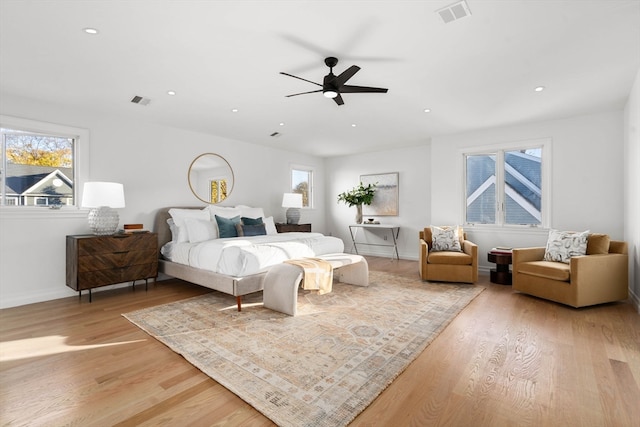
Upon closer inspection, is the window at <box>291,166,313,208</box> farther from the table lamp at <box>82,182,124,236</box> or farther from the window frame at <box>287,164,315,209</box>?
the table lamp at <box>82,182,124,236</box>

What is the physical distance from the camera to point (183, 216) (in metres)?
4.95

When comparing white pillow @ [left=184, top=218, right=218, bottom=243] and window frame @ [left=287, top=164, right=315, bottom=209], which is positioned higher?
window frame @ [left=287, top=164, right=315, bottom=209]

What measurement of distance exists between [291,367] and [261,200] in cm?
484

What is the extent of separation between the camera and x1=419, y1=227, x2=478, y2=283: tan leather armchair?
458 centimetres

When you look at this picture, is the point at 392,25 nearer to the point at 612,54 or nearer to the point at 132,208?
the point at 612,54

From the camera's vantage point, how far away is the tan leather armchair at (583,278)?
138 inches

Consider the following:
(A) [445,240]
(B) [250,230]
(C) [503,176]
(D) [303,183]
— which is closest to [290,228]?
(B) [250,230]

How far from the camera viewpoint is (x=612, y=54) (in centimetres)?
297

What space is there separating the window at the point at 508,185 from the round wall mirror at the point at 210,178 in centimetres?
463

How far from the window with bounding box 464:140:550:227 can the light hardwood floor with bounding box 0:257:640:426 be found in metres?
2.28

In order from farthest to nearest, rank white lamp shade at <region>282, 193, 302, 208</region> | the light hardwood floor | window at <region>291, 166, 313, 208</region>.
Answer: window at <region>291, 166, 313, 208</region>
white lamp shade at <region>282, 193, 302, 208</region>
the light hardwood floor

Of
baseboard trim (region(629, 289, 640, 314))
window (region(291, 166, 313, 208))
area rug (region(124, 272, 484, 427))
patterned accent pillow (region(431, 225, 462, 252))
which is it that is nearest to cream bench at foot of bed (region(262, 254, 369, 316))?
area rug (region(124, 272, 484, 427))

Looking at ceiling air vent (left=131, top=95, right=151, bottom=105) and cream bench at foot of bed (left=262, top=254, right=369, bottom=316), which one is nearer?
cream bench at foot of bed (left=262, top=254, right=369, bottom=316)

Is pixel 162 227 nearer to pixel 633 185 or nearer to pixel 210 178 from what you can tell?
pixel 210 178
